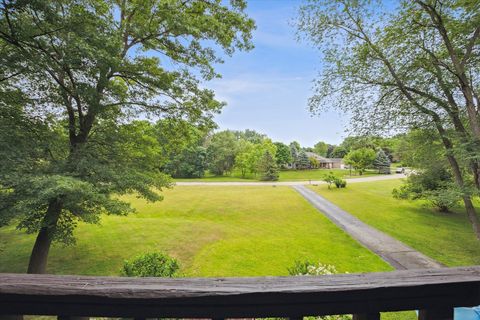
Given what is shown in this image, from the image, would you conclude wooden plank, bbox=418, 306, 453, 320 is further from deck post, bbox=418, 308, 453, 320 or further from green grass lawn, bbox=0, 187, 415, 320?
green grass lawn, bbox=0, 187, 415, 320

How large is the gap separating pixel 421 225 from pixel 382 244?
5127 millimetres

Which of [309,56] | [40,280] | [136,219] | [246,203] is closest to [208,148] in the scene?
[246,203]

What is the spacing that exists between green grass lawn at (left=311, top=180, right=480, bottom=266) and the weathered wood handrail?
35.3ft

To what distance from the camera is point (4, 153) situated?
505 cm

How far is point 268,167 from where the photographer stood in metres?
38.7

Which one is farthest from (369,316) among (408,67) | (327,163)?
(327,163)

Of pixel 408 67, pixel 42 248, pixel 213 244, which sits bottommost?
pixel 213 244

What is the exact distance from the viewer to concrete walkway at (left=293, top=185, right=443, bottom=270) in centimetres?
843

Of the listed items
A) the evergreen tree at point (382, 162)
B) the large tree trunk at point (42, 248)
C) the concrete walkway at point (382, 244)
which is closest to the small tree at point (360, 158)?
the evergreen tree at point (382, 162)

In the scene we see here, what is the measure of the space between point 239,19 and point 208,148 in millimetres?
39720

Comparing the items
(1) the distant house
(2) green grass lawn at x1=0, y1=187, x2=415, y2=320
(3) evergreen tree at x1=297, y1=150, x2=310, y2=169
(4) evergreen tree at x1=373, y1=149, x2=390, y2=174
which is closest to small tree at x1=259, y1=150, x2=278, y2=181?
(3) evergreen tree at x1=297, y1=150, x2=310, y2=169

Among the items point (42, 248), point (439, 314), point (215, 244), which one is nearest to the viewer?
point (439, 314)

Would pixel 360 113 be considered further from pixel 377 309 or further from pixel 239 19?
pixel 377 309

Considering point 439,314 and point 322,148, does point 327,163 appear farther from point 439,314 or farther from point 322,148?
point 439,314
